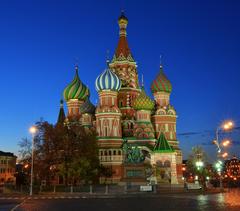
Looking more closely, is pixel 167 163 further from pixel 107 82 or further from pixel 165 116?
pixel 107 82

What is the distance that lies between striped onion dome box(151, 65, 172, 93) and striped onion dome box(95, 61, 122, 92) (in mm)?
9828

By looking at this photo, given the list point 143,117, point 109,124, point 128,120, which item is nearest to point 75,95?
point 128,120

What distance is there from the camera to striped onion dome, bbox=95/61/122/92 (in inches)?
2945

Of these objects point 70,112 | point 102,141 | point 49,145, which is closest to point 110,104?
point 102,141

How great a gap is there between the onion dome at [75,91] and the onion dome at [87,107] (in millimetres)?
2840

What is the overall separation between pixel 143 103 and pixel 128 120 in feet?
15.1

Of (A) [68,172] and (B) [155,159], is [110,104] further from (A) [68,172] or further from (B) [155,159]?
(A) [68,172]

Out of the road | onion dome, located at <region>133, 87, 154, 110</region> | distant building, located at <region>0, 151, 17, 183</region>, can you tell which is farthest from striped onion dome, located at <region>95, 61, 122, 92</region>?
distant building, located at <region>0, 151, 17, 183</region>

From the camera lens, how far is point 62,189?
5100 cm

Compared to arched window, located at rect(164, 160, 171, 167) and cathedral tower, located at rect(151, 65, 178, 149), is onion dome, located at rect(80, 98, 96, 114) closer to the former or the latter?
cathedral tower, located at rect(151, 65, 178, 149)

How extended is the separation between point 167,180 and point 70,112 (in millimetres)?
27373

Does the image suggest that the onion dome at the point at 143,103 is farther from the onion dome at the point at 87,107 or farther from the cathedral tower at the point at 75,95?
the cathedral tower at the point at 75,95

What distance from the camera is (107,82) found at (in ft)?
245

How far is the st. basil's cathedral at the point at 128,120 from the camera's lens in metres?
63.9
